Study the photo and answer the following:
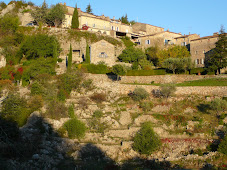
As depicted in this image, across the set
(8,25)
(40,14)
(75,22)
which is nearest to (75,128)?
Answer: (8,25)

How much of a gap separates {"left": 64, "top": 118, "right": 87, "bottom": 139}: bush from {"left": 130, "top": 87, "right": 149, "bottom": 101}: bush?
10002 mm

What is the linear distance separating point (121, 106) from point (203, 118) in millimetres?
10437

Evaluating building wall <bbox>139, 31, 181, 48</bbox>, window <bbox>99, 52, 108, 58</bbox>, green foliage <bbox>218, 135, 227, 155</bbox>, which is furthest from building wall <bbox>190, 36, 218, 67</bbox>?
green foliage <bbox>218, 135, 227, 155</bbox>

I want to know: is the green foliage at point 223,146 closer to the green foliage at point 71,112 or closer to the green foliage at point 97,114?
the green foliage at point 97,114

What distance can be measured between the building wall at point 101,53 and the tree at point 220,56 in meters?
17.2

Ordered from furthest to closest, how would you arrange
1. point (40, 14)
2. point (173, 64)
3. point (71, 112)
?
1. point (40, 14)
2. point (173, 64)
3. point (71, 112)

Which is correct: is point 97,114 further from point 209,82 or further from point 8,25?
point 8,25

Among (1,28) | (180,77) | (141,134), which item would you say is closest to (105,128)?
(141,134)

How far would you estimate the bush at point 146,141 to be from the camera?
98.4 ft

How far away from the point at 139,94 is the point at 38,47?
22.2 m

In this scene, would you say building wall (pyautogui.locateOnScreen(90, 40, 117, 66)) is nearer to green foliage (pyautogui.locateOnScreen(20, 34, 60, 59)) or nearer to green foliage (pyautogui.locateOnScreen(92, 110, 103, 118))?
green foliage (pyautogui.locateOnScreen(20, 34, 60, 59))

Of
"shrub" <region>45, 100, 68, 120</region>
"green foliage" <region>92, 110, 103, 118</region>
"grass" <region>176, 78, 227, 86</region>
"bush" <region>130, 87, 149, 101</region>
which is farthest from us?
"grass" <region>176, 78, 227, 86</region>

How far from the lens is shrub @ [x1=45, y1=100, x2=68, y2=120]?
3650 cm

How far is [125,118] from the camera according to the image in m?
37.0
